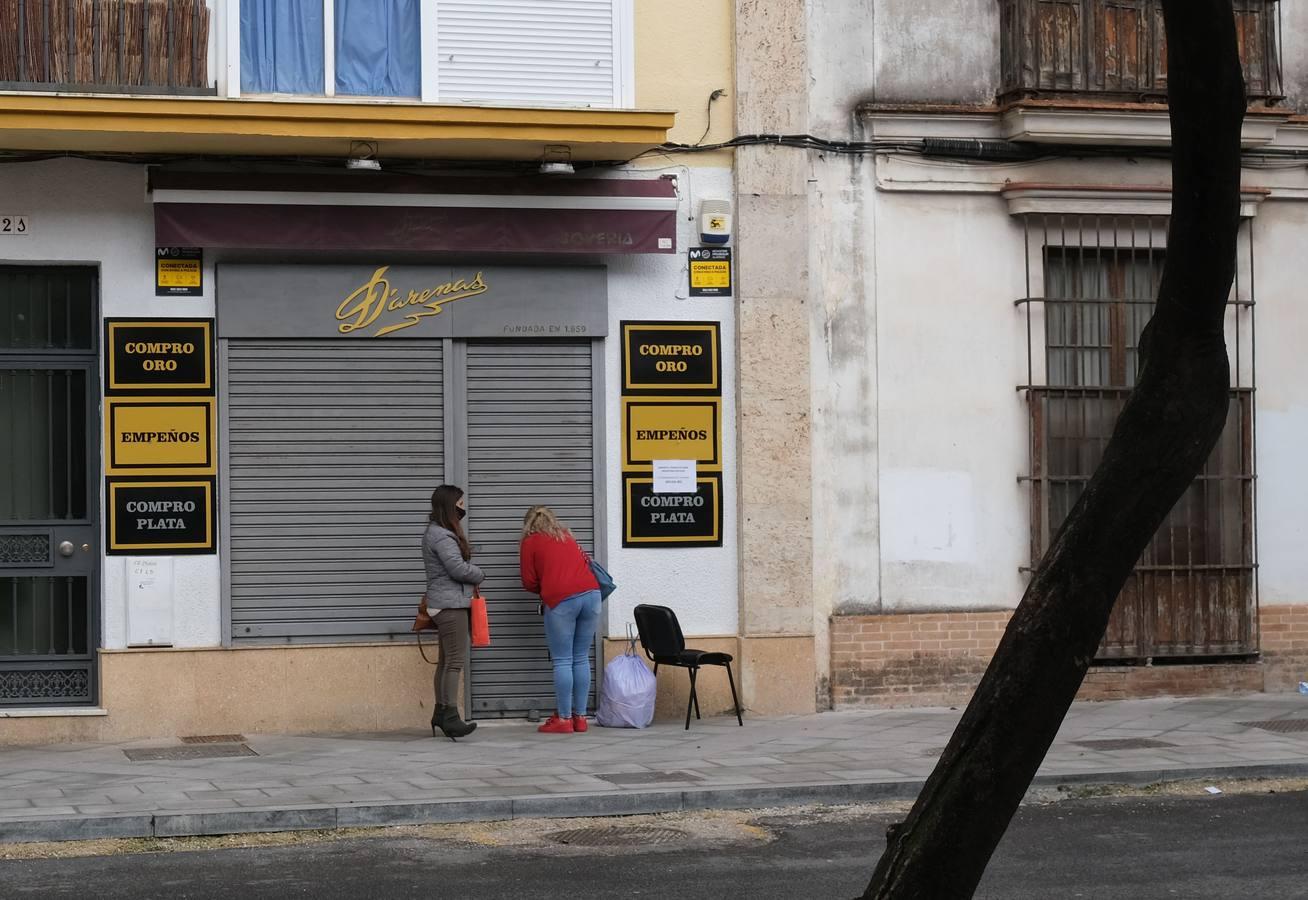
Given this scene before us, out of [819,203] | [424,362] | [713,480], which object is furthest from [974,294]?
[424,362]

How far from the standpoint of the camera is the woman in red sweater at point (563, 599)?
12211 mm

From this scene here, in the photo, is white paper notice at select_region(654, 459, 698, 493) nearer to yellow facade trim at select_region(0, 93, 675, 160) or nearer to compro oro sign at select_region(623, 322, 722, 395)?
compro oro sign at select_region(623, 322, 722, 395)

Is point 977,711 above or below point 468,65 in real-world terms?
below

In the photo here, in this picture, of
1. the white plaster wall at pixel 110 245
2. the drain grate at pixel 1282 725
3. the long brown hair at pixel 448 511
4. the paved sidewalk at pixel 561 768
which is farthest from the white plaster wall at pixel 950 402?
the white plaster wall at pixel 110 245

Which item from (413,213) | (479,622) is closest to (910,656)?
(479,622)

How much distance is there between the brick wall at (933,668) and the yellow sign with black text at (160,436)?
4.87 m

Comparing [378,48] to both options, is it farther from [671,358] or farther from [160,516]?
[160,516]

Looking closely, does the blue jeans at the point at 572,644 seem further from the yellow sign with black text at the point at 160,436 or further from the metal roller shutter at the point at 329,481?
the yellow sign with black text at the point at 160,436

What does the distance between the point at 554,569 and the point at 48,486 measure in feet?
12.1

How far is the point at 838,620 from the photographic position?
13344mm

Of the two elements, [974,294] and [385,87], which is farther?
[974,294]

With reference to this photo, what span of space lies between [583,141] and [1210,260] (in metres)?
8.64

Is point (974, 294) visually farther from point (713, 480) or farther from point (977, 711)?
point (977, 711)

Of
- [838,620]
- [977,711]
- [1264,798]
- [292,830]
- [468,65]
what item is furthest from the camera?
[838,620]
